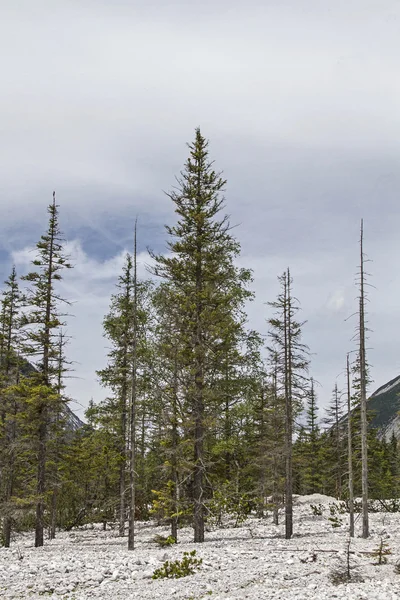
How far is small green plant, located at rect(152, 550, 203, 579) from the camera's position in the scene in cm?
1534

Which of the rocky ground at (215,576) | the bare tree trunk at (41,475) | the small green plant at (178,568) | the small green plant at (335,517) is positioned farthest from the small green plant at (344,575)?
the bare tree trunk at (41,475)

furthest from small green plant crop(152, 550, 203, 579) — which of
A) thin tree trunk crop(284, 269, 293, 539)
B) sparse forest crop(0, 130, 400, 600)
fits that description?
thin tree trunk crop(284, 269, 293, 539)

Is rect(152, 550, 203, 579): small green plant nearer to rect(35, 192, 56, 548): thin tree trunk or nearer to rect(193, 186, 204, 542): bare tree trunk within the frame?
rect(193, 186, 204, 542): bare tree trunk

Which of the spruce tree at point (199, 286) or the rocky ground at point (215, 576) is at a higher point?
the spruce tree at point (199, 286)

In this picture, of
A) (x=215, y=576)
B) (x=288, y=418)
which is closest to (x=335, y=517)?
(x=288, y=418)

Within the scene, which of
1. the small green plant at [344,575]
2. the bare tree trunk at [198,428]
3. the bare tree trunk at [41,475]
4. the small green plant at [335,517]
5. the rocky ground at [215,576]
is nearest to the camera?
the rocky ground at [215,576]

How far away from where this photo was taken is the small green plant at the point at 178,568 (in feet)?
50.3

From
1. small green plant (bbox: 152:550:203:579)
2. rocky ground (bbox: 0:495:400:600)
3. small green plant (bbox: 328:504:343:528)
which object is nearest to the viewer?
rocky ground (bbox: 0:495:400:600)

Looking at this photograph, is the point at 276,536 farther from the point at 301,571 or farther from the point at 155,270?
the point at 155,270

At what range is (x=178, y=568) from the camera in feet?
51.4

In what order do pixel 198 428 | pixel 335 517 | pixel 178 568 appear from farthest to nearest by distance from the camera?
pixel 335 517 < pixel 198 428 < pixel 178 568

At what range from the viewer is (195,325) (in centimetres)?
2380

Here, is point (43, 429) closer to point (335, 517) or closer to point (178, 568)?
point (178, 568)

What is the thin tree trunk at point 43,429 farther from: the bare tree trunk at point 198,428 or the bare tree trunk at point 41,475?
the bare tree trunk at point 198,428
